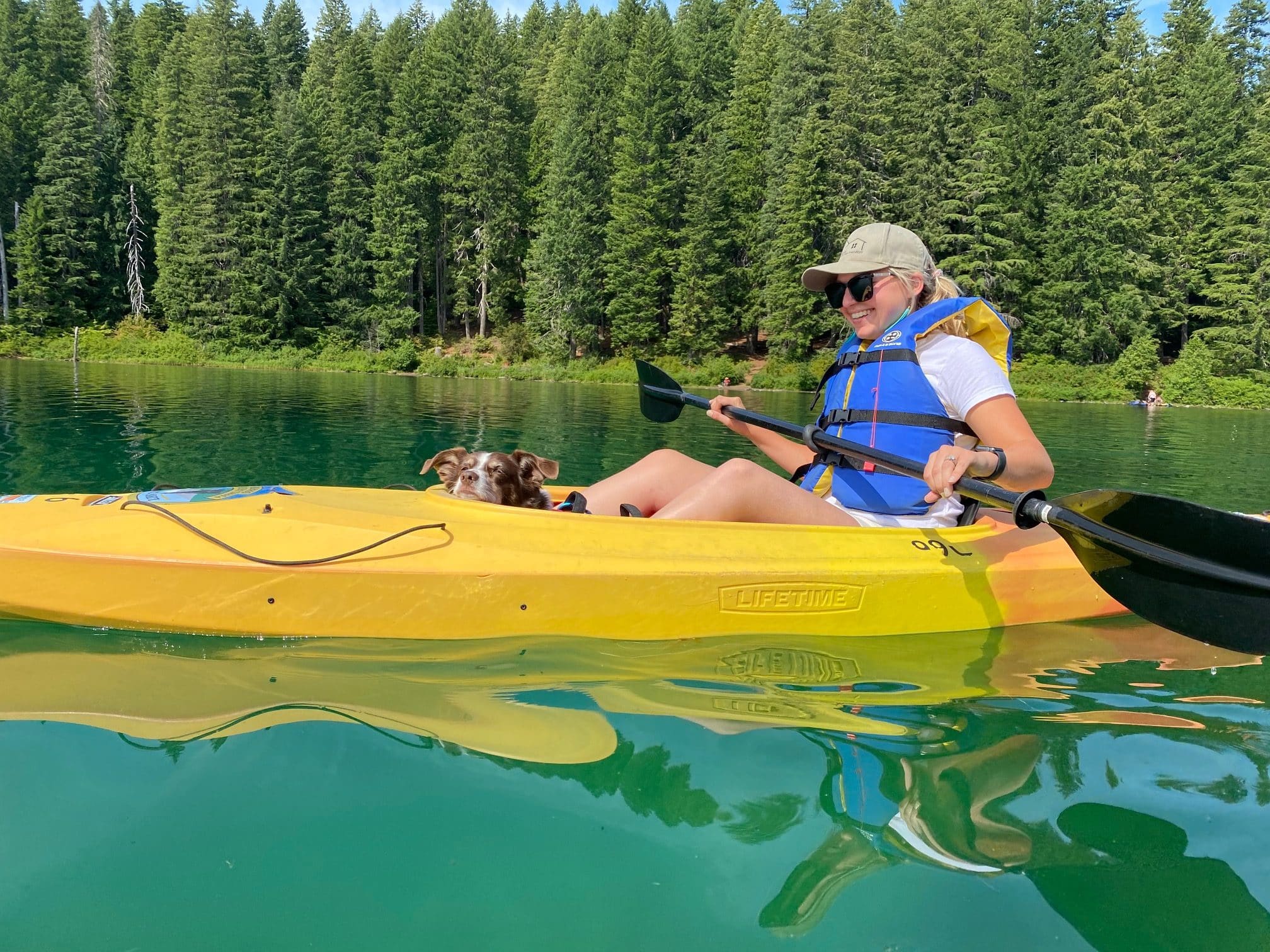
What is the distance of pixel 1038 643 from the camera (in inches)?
148

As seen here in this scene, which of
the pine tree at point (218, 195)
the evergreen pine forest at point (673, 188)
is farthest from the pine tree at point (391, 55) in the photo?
the pine tree at point (218, 195)

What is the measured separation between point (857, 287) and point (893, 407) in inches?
22.3

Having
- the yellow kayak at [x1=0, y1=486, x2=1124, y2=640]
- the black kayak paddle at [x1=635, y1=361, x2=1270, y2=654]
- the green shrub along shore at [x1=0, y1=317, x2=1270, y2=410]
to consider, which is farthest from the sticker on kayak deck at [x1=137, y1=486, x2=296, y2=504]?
the green shrub along shore at [x1=0, y1=317, x2=1270, y2=410]

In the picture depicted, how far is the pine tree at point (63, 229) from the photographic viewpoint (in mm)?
32469

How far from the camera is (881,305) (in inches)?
149

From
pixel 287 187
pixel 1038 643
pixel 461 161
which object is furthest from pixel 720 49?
pixel 1038 643

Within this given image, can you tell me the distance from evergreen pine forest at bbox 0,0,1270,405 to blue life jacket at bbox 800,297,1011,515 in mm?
25923

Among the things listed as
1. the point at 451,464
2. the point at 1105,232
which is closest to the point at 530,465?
the point at 451,464

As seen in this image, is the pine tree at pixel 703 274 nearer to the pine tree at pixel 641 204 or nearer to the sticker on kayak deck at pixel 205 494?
the pine tree at pixel 641 204

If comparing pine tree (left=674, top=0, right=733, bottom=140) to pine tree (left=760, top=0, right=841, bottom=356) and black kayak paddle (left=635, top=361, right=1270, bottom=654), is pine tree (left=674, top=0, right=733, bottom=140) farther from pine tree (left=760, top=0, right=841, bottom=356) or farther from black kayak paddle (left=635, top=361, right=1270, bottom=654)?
black kayak paddle (left=635, top=361, right=1270, bottom=654)

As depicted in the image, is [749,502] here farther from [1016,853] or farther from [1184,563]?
[1016,853]

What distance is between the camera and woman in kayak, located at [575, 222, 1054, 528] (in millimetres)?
3445

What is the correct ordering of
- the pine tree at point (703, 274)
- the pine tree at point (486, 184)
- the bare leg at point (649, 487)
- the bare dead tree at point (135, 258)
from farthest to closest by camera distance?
1. the pine tree at point (486, 184)
2. the bare dead tree at point (135, 258)
3. the pine tree at point (703, 274)
4. the bare leg at point (649, 487)

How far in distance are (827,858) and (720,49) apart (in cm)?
4072
